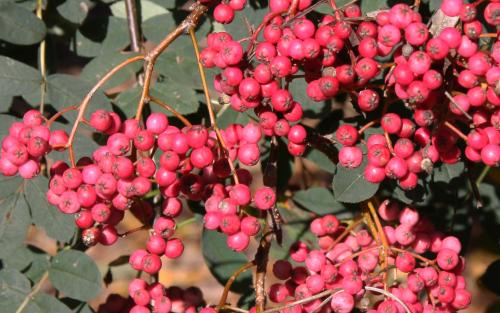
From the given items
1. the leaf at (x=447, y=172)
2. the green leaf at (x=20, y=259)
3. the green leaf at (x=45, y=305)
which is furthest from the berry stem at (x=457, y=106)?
the green leaf at (x=20, y=259)

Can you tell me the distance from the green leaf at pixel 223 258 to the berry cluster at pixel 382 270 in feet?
0.92

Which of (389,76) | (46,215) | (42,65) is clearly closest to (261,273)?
(389,76)

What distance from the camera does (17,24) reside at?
168 cm

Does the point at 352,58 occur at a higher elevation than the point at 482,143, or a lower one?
higher

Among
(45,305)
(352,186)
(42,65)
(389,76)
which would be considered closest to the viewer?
(389,76)

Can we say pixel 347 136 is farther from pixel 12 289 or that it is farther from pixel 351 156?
pixel 12 289

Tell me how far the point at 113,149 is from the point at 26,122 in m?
0.18

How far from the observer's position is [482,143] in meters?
1.26

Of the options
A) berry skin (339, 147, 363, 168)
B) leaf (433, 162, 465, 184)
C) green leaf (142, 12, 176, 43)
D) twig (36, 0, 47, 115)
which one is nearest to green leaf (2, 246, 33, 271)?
twig (36, 0, 47, 115)

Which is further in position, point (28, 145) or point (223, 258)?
point (223, 258)

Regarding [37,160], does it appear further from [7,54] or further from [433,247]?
[433,247]

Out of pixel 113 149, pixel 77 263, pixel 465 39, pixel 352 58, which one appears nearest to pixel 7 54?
pixel 77 263

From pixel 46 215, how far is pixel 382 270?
69 centimetres

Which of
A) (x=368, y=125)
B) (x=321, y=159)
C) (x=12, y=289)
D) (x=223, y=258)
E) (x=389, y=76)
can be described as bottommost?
(x=223, y=258)
